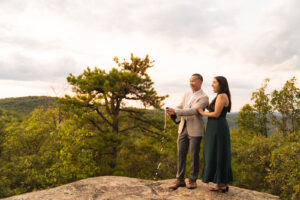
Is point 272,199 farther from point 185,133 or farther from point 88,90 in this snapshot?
point 88,90

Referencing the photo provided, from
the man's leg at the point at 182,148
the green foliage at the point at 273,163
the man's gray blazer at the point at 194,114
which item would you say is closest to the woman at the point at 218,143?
the man's gray blazer at the point at 194,114

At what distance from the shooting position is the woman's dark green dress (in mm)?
3553

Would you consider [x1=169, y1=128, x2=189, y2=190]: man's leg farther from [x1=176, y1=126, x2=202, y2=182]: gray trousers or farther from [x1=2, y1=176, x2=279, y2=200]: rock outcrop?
[x1=2, y1=176, x2=279, y2=200]: rock outcrop

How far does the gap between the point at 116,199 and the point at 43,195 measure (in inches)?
54.9

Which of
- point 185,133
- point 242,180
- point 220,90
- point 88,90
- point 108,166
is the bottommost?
point 242,180

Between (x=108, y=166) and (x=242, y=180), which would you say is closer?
(x=108, y=166)

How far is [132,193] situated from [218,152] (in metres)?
1.73

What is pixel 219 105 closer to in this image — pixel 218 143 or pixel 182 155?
pixel 218 143

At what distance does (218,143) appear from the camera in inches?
140

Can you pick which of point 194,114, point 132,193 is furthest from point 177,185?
point 194,114

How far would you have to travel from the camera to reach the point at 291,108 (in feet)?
82.4

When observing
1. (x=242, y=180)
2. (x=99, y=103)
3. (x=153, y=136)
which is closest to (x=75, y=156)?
(x=99, y=103)

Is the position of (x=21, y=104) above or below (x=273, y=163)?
above

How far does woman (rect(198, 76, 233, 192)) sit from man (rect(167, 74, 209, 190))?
0.53 feet
